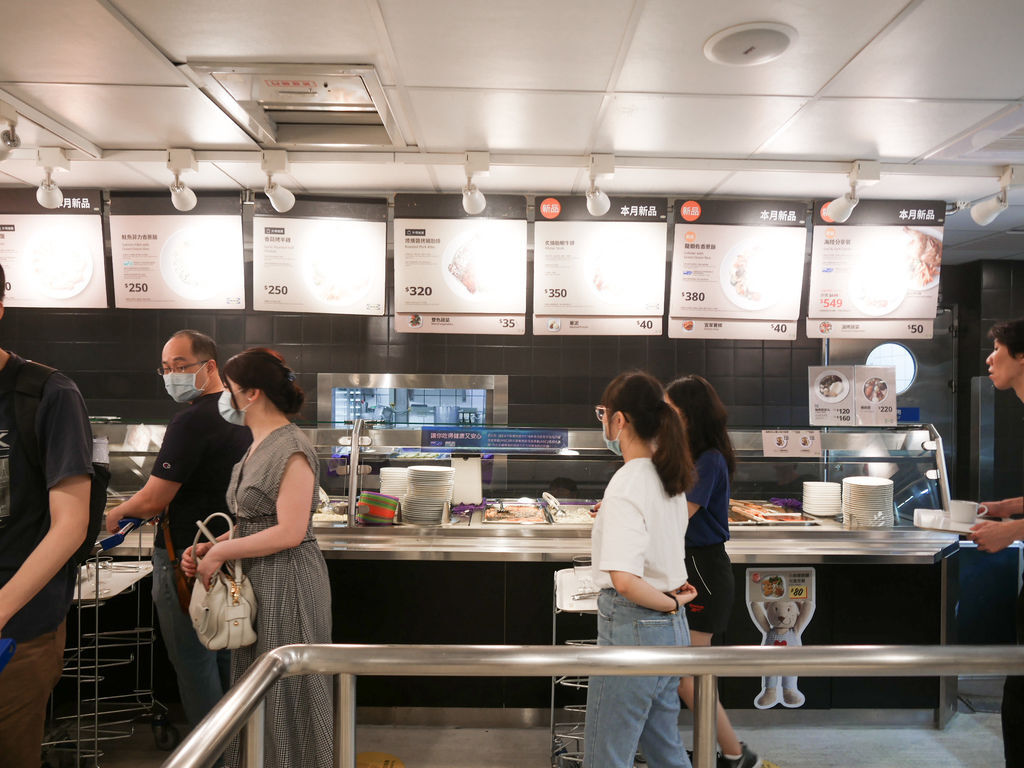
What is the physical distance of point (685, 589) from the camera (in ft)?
7.28

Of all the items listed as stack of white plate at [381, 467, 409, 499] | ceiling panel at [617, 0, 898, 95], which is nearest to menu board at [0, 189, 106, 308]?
stack of white plate at [381, 467, 409, 499]

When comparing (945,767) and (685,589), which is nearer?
(685,589)

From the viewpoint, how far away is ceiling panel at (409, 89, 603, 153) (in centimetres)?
289

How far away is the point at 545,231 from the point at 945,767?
11.9ft

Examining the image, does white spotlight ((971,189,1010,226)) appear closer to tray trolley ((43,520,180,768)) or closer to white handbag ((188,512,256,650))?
white handbag ((188,512,256,650))

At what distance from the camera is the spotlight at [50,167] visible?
3557 mm

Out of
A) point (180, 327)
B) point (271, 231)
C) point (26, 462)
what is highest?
point (271, 231)

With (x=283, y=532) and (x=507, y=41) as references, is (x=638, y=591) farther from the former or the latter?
(x=507, y=41)

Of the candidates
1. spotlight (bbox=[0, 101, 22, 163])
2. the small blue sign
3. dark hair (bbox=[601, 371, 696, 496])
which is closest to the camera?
dark hair (bbox=[601, 371, 696, 496])

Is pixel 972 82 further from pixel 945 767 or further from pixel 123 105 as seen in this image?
pixel 123 105

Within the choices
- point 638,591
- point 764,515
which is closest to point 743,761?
point 764,515

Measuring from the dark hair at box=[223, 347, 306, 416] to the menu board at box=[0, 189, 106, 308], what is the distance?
237 cm

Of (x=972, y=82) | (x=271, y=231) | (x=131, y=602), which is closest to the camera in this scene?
(x=972, y=82)

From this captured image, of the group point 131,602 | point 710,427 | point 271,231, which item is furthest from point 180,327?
point 710,427
